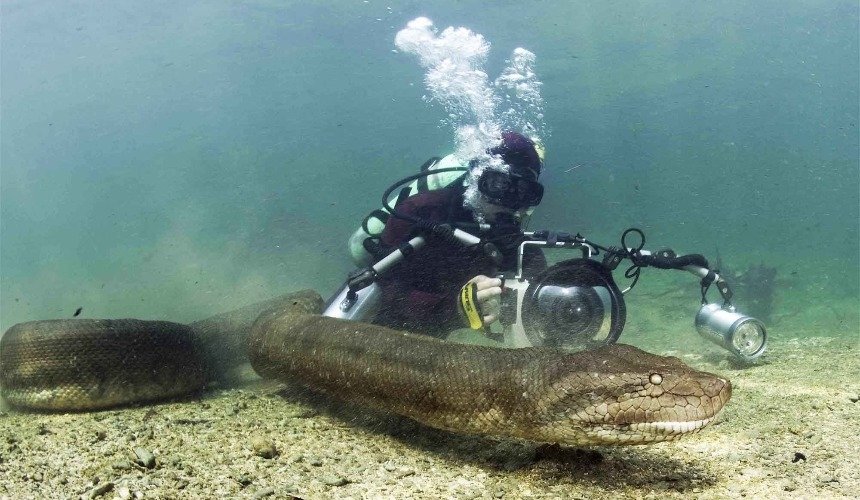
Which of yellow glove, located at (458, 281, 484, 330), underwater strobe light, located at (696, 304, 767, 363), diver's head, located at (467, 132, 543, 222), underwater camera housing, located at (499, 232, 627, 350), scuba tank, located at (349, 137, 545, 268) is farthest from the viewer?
scuba tank, located at (349, 137, 545, 268)

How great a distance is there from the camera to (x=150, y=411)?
12.2ft

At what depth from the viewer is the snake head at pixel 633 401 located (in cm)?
236

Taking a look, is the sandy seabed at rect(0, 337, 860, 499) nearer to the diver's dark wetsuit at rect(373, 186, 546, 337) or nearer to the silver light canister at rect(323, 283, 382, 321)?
the silver light canister at rect(323, 283, 382, 321)

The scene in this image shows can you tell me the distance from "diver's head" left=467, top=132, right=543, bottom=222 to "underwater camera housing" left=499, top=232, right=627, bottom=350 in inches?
74.1

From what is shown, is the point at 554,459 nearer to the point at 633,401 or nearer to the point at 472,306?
the point at 633,401

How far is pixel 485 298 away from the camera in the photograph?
15.5ft

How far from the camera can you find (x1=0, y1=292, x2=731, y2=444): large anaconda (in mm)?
2410

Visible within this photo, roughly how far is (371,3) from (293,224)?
15871 millimetres

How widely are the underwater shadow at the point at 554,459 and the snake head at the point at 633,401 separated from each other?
5.9 inches

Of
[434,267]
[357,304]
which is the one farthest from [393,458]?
[434,267]

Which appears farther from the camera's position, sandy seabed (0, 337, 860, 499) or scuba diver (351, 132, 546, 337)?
scuba diver (351, 132, 546, 337)

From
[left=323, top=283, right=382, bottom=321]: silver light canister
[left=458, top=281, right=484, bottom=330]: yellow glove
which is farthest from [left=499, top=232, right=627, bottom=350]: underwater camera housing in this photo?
[left=323, top=283, right=382, bottom=321]: silver light canister

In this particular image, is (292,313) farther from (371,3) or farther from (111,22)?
(111,22)

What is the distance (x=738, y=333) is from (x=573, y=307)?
6.63ft
